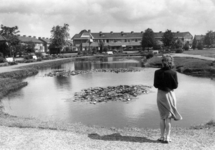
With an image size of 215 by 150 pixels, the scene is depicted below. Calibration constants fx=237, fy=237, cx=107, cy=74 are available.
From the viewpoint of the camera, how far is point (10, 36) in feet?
198

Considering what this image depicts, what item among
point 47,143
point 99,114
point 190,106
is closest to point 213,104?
point 190,106

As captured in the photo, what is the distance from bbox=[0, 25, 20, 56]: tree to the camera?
60188mm

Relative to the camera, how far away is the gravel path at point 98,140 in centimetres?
691

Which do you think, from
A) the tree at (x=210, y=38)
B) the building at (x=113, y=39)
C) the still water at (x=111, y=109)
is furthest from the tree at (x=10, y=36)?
the tree at (x=210, y=38)

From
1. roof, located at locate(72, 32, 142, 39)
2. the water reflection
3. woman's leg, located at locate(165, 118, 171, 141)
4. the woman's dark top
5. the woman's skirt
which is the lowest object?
the water reflection

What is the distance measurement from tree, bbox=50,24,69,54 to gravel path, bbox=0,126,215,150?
3503 inches

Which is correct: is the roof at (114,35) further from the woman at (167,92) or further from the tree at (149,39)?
the woman at (167,92)

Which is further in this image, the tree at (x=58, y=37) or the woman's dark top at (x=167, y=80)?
the tree at (x=58, y=37)

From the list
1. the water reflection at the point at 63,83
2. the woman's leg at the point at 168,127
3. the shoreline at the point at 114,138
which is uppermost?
the woman's leg at the point at 168,127

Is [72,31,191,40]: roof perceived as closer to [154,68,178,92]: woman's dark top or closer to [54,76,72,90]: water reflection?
[54,76,72,90]: water reflection

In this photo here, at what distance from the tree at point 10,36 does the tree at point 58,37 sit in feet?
108

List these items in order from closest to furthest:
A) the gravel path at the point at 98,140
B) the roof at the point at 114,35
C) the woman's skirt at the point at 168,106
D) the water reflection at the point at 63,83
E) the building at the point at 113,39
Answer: the gravel path at the point at 98,140
the woman's skirt at the point at 168,106
the water reflection at the point at 63,83
the building at the point at 113,39
the roof at the point at 114,35

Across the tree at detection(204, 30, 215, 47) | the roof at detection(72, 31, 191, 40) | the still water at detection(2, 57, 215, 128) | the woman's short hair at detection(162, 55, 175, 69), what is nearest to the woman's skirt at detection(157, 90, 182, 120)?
the woman's short hair at detection(162, 55, 175, 69)

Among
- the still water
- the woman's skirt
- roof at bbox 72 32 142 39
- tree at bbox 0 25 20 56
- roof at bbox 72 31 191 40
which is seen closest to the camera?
the woman's skirt
